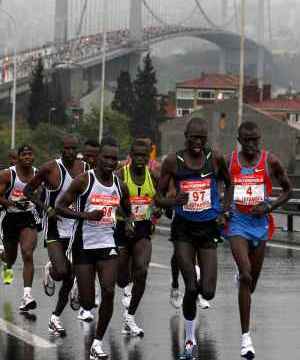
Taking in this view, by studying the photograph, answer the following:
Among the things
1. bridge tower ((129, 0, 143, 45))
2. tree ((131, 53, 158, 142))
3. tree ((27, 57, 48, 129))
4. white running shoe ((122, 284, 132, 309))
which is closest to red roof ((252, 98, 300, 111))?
tree ((131, 53, 158, 142))

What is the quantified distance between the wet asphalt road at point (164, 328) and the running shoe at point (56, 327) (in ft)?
0.20

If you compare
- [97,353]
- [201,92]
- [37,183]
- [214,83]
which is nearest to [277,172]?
[97,353]

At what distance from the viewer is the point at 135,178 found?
12.2 m

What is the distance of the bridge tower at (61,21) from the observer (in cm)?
16988

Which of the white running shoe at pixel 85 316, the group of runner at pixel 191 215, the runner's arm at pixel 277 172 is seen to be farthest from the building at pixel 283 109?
the group of runner at pixel 191 215

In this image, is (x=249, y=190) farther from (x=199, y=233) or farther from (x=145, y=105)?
(x=145, y=105)

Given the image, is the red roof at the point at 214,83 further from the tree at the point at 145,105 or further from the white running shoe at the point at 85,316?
the white running shoe at the point at 85,316

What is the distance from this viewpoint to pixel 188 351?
10.2 metres

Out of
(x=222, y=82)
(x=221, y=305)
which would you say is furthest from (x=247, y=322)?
(x=222, y=82)

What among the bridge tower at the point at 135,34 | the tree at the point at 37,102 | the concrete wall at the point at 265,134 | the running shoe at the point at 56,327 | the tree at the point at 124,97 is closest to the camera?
the running shoe at the point at 56,327

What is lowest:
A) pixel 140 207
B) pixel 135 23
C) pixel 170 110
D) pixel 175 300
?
pixel 175 300

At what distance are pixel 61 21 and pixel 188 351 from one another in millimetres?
165323

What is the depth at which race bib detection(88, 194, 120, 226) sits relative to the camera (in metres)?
10.3

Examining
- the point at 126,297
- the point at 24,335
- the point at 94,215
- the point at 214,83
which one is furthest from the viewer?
the point at 214,83
